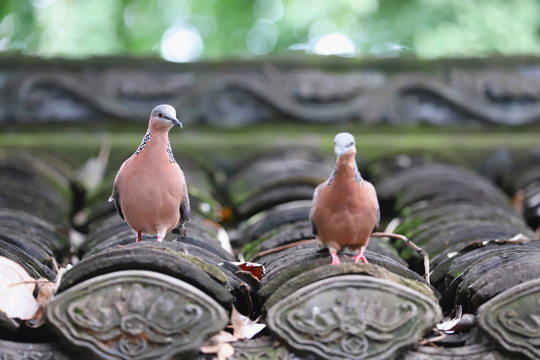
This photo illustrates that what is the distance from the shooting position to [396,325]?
2.18 m

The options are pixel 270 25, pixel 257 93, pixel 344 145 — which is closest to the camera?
pixel 344 145

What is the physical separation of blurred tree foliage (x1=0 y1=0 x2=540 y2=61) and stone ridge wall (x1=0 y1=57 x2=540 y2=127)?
2.13 meters

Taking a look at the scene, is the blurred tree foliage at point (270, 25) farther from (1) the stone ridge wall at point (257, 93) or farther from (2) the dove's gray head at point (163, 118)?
(2) the dove's gray head at point (163, 118)

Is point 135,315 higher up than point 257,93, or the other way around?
point 257,93

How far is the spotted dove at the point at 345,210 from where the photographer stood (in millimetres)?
2484

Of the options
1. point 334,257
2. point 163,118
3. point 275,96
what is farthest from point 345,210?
point 275,96

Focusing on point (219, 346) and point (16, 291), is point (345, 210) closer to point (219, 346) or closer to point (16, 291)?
point (219, 346)

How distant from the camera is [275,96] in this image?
17.9 ft

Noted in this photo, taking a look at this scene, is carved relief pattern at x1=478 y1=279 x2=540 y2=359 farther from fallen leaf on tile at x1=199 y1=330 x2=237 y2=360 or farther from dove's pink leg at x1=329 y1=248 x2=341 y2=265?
fallen leaf on tile at x1=199 y1=330 x2=237 y2=360

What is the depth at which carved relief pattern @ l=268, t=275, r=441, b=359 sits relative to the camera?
2158mm

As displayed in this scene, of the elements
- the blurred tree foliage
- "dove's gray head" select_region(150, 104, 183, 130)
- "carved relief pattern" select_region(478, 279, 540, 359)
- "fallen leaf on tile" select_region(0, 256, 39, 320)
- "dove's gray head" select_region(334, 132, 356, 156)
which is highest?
the blurred tree foliage

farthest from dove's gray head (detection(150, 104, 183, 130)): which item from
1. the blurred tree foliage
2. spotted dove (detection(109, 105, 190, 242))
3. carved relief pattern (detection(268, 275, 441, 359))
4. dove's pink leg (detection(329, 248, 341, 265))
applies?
the blurred tree foliage

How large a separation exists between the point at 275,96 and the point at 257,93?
12 centimetres

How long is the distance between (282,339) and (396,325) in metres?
0.30
